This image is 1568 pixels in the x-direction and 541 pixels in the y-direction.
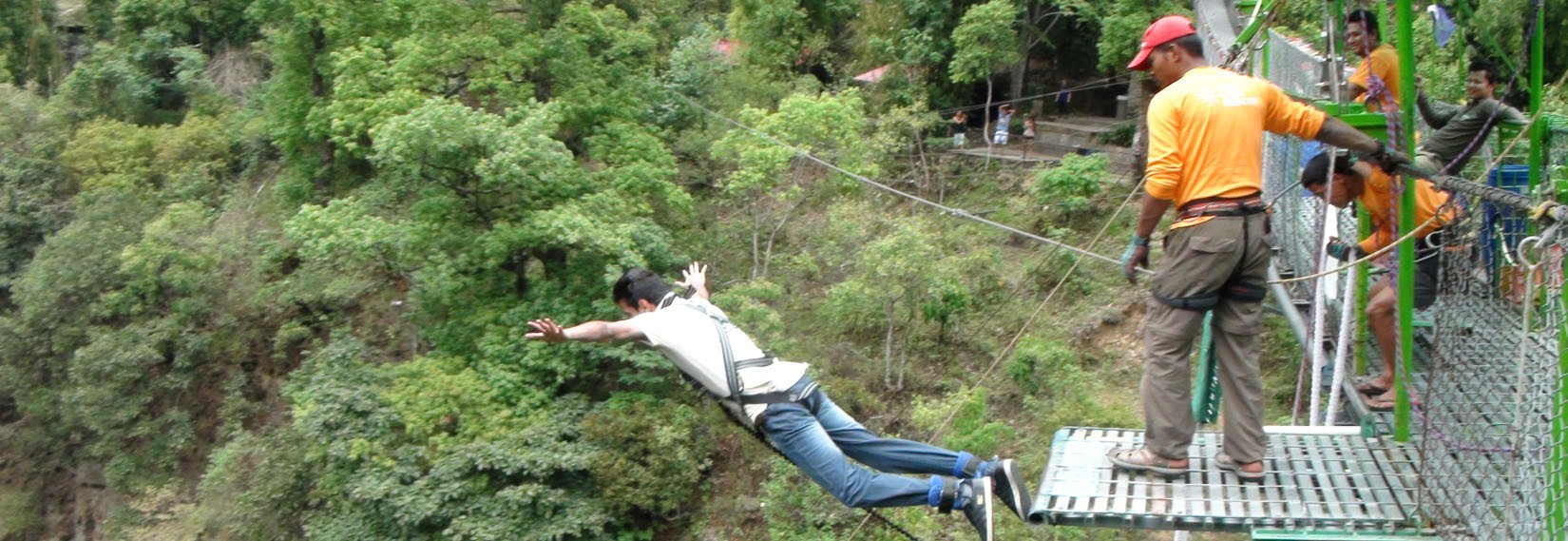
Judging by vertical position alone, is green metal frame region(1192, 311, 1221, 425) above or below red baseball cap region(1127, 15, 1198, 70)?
below

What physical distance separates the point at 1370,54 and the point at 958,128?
12576mm

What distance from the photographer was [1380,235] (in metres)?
4.30

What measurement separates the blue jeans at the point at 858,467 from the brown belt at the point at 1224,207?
4.20 feet

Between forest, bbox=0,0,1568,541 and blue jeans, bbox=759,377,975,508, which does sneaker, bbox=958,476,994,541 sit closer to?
blue jeans, bbox=759,377,975,508

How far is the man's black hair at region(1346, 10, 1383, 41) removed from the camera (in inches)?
179

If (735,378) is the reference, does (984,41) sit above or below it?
above

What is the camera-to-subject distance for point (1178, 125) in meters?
3.47

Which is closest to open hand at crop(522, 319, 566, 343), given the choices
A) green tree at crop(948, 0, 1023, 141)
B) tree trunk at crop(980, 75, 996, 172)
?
green tree at crop(948, 0, 1023, 141)

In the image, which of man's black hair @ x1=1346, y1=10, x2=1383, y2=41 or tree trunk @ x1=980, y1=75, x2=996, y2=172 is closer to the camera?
man's black hair @ x1=1346, y1=10, x2=1383, y2=41

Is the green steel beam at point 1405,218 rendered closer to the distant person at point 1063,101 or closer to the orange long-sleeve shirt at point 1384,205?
the orange long-sleeve shirt at point 1384,205

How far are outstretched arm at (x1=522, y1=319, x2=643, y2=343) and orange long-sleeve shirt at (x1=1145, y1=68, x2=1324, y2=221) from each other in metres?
1.80

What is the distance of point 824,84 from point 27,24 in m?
16.3

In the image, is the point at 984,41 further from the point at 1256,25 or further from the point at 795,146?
the point at 1256,25

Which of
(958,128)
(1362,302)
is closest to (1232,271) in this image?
(1362,302)
